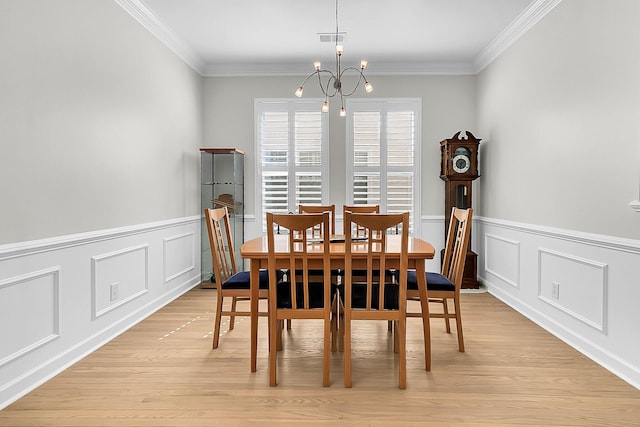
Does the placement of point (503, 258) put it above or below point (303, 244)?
below

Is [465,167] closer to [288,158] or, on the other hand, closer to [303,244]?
[288,158]

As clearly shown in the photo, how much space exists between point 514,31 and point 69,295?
4491mm

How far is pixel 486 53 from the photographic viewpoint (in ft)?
16.4

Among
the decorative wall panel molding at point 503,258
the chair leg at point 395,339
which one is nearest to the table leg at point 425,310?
the chair leg at point 395,339

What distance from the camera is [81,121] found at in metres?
2.97

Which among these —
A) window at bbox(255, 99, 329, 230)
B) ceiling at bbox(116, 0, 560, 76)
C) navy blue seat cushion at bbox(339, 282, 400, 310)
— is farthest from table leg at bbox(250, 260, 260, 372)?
window at bbox(255, 99, 329, 230)

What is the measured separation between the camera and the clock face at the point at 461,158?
16.7ft

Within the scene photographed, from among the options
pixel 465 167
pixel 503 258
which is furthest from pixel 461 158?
pixel 503 258

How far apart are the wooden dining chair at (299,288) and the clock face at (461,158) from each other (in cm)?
299

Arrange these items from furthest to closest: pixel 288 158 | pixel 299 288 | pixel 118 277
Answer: pixel 288 158, pixel 118 277, pixel 299 288

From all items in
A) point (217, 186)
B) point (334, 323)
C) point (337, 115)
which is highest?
point (337, 115)

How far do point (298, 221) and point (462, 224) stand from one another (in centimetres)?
136

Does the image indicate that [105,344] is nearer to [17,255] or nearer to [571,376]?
[17,255]

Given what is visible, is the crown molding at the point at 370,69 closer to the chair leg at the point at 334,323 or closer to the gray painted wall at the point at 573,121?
the gray painted wall at the point at 573,121
